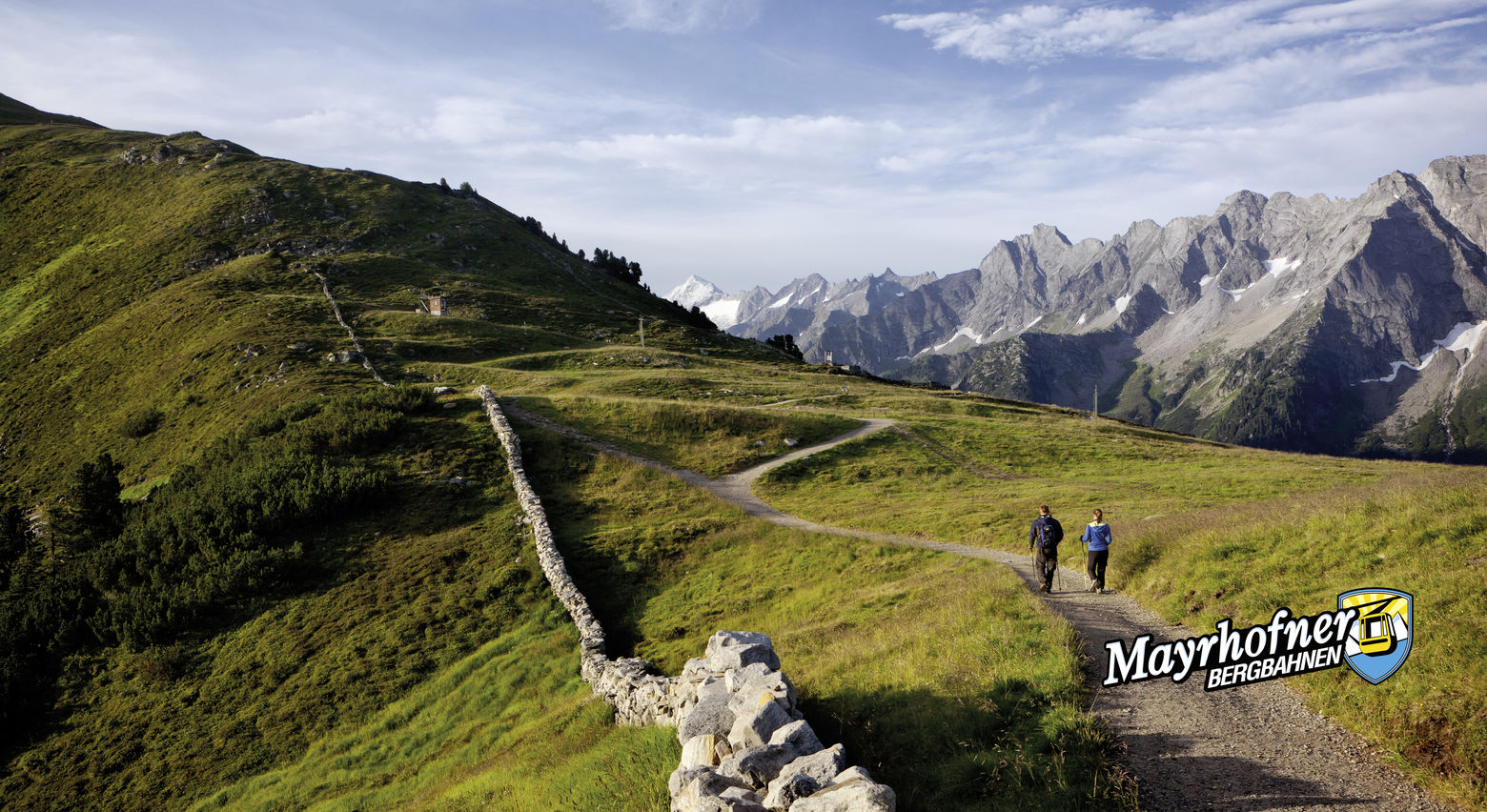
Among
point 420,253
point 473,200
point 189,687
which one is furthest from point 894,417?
point 473,200

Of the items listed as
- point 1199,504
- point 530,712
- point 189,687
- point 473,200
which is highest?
point 473,200

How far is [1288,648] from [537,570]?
25553 millimetres

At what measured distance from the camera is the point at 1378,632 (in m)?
12.5

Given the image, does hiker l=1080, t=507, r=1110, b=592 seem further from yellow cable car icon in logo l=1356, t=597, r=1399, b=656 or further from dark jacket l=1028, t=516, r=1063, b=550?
yellow cable car icon in logo l=1356, t=597, r=1399, b=656

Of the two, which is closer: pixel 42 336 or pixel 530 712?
pixel 530 712

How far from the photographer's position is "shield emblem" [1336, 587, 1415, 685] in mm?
11859

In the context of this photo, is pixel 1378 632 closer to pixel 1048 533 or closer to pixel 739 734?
pixel 1048 533

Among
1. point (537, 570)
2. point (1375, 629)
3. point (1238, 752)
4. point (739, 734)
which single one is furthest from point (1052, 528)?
point (537, 570)

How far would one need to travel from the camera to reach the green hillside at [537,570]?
43.3 ft

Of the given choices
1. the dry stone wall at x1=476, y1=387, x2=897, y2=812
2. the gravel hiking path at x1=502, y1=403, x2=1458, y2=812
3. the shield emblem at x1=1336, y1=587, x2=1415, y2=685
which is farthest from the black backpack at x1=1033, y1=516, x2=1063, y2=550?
the dry stone wall at x1=476, y1=387, x2=897, y2=812

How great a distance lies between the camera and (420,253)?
116 meters

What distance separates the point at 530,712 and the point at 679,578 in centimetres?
976

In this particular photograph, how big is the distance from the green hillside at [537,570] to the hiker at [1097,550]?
2.94ft

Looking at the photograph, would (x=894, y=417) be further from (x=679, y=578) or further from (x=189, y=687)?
(x=189, y=687)
